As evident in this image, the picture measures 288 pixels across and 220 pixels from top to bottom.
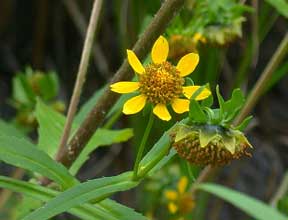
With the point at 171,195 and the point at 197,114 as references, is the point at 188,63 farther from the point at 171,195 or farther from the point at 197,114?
the point at 171,195

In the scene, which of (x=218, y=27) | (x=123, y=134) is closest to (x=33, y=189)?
(x=123, y=134)

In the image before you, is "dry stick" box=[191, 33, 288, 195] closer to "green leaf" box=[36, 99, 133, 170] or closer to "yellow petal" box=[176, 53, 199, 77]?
"green leaf" box=[36, 99, 133, 170]

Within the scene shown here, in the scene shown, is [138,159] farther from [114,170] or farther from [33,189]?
[114,170]

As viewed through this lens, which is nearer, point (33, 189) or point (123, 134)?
point (33, 189)

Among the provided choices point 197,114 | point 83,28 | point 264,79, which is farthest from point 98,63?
point 197,114

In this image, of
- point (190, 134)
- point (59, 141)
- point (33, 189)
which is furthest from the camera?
point (59, 141)

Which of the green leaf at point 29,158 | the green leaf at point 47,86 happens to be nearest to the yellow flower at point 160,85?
the green leaf at point 29,158

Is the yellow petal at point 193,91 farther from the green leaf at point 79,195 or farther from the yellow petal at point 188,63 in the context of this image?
the green leaf at point 79,195

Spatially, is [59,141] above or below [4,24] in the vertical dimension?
above
